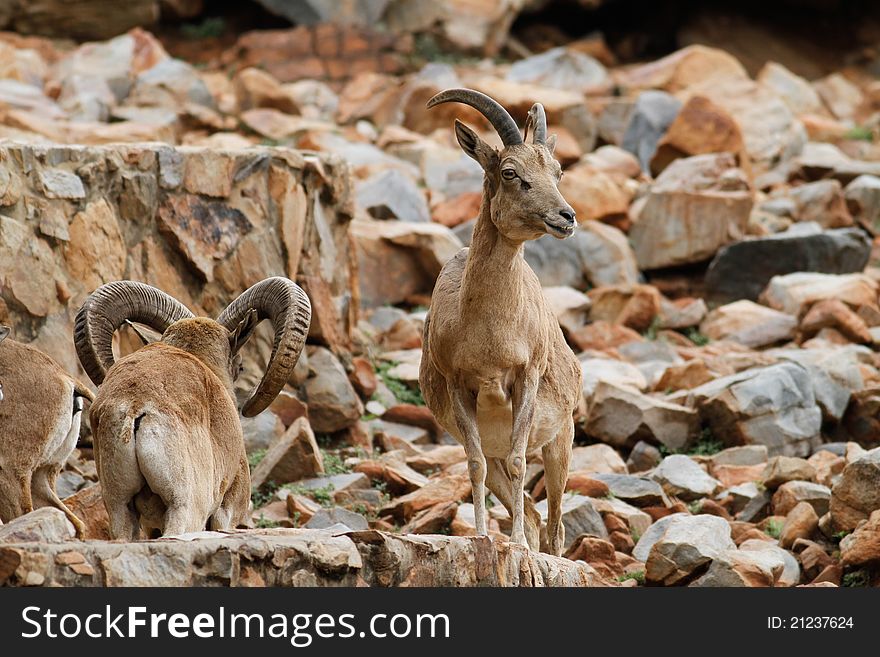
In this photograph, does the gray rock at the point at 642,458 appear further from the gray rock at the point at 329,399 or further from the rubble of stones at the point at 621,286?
the gray rock at the point at 329,399

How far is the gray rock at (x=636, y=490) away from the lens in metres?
11.8

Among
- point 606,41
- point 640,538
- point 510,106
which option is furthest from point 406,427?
point 606,41

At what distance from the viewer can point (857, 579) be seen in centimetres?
978

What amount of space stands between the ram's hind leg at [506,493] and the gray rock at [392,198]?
897cm

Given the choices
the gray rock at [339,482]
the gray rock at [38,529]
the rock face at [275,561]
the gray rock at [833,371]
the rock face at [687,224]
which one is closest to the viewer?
the rock face at [275,561]

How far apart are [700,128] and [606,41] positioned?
36.5 ft

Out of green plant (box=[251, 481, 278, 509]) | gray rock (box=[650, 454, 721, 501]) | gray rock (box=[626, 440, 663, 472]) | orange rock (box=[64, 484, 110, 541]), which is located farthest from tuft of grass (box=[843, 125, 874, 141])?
orange rock (box=[64, 484, 110, 541])

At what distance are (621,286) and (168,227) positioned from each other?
23.6ft

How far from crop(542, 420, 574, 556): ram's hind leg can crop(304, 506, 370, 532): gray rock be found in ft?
4.78

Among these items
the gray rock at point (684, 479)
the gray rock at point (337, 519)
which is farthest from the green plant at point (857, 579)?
the gray rock at point (337, 519)

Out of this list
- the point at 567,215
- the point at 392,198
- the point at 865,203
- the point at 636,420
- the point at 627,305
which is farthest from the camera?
the point at 865,203

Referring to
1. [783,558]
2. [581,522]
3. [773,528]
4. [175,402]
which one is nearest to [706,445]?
[773,528]

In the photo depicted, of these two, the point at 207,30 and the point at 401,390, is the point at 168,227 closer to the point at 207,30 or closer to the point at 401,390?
the point at 401,390

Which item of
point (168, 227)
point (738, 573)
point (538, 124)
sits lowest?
point (738, 573)
